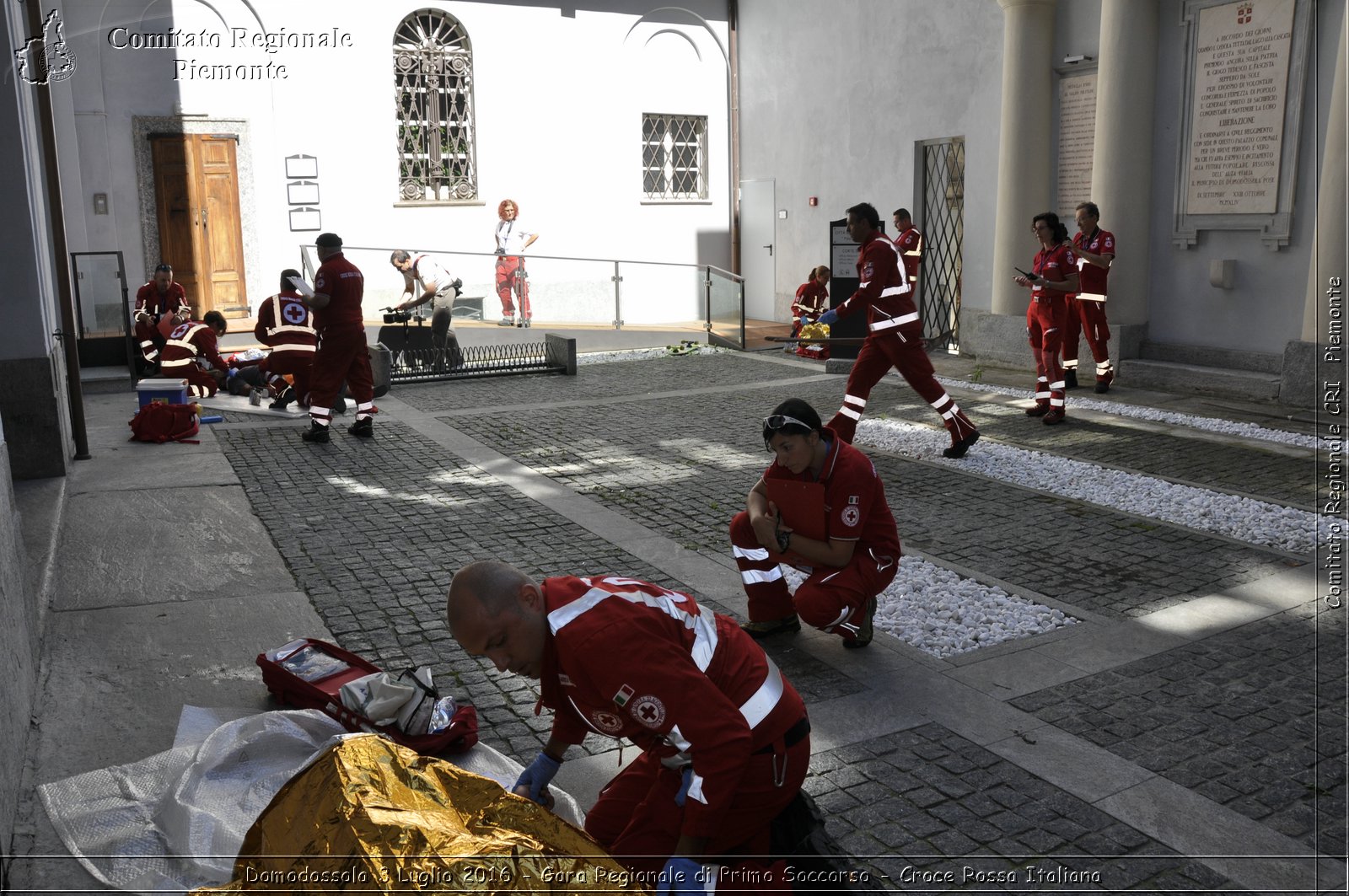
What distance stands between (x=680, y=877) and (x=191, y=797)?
6.31 feet

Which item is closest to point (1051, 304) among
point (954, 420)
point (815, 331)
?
point (954, 420)

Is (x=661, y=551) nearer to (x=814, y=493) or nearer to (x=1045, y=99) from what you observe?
(x=814, y=493)

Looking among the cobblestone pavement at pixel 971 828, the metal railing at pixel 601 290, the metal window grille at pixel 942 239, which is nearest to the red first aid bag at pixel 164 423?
the metal railing at pixel 601 290

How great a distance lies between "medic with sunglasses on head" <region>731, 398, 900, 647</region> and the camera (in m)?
4.50

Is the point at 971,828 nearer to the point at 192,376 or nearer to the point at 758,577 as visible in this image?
the point at 758,577

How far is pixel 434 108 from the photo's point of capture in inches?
741

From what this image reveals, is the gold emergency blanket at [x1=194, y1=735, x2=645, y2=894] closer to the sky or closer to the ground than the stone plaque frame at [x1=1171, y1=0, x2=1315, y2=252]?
closer to the ground

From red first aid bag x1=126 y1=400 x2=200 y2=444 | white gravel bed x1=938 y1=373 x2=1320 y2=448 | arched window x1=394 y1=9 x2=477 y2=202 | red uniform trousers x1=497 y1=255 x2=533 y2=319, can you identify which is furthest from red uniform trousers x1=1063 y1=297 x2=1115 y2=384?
arched window x1=394 y1=9 x2=477 y2=202

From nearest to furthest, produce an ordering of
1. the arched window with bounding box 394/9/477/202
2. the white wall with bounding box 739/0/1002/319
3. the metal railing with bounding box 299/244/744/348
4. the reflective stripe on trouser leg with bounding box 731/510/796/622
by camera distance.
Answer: the reflective stripe on trouser leg with bounding box 731/510/796/622, the white wall with bounding box 739/0/1002/319, the metal railing with bounding box 299/244/744/348, the arched window with bounding box 394/9/477/202

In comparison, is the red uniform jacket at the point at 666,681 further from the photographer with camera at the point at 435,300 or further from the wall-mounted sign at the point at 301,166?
the wall-mounted sign at the point at 301,166

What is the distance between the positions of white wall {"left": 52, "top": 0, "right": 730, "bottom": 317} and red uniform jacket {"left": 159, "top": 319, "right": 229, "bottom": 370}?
4.86 m

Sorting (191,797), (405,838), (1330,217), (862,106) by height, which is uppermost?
(862,106)

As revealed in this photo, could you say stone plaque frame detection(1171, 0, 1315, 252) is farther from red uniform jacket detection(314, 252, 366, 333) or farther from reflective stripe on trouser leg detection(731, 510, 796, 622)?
red uniform jacket detection(314, 252, 366, 333)

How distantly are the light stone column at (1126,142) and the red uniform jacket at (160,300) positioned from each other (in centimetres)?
1132
